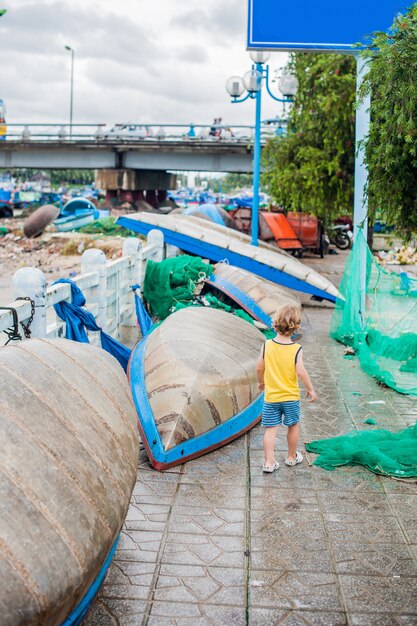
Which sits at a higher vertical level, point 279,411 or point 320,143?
point 320,143

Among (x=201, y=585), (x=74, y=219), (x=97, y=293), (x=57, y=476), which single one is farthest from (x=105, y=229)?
(x=57, y=476)

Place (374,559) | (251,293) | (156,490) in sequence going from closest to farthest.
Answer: (374,559), (156,490), (251,293)

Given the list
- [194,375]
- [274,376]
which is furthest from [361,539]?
[194,375]

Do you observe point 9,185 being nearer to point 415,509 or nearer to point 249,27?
point 249,27

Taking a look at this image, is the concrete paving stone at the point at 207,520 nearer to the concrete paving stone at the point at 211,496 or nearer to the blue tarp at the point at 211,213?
the concrete paving stone at the point at 211,496

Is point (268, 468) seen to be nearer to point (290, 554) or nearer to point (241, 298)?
point (290, 554)

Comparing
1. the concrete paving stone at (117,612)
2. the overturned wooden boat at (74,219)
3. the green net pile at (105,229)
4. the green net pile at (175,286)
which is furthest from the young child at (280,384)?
the overturned wooden boat at (74,219)

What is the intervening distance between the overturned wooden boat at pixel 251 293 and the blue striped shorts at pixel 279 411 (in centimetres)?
516

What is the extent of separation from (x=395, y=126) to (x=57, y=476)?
5.07m

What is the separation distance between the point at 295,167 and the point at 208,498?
52.5 feet

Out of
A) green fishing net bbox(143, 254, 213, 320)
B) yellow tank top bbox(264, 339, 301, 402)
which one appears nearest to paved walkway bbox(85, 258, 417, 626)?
yellow tank top bbox(264, 339, 301, 402)

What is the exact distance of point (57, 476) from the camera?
10.5 feet

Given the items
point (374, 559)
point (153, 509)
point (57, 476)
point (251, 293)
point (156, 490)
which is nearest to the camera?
point (57, 476)

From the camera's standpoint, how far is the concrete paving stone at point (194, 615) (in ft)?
12.5
